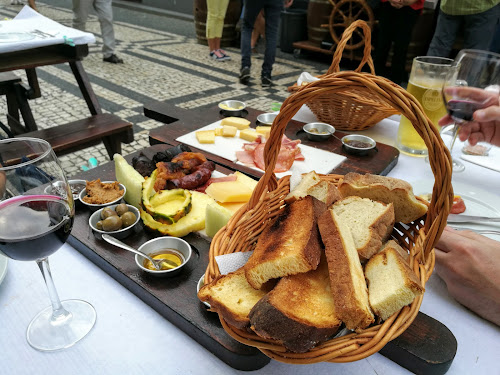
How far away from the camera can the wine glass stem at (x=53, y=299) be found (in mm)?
838

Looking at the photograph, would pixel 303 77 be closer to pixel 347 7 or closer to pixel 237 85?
pixel 237 85

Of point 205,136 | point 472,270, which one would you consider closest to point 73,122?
point 205,136

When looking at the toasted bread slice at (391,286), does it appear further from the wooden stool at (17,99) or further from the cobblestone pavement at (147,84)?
the wooden stool at (17,99)

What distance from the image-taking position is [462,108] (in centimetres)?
152

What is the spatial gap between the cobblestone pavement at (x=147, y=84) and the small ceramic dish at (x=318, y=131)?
2227 mm

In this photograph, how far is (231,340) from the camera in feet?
2.84

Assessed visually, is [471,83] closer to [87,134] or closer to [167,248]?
[167,248]

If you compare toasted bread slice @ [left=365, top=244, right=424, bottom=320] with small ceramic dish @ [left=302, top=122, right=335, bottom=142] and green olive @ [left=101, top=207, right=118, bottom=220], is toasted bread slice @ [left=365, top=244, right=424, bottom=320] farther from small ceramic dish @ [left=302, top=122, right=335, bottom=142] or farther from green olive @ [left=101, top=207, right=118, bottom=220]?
small ceramic dish @ [left=302, top=122, right=335, bottom=142]

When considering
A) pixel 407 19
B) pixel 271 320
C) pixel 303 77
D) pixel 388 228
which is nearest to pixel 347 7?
pixel 407 19

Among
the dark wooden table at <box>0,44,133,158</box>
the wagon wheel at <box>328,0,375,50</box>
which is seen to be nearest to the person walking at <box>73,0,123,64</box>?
the dark wooden table at <box>0,44,133,158</box>

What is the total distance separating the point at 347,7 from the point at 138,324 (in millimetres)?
6881

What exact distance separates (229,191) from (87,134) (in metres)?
1.99

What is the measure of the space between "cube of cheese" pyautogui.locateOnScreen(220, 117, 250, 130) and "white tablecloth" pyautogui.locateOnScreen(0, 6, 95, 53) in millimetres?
1553

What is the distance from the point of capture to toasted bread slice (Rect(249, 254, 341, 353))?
0.69m
